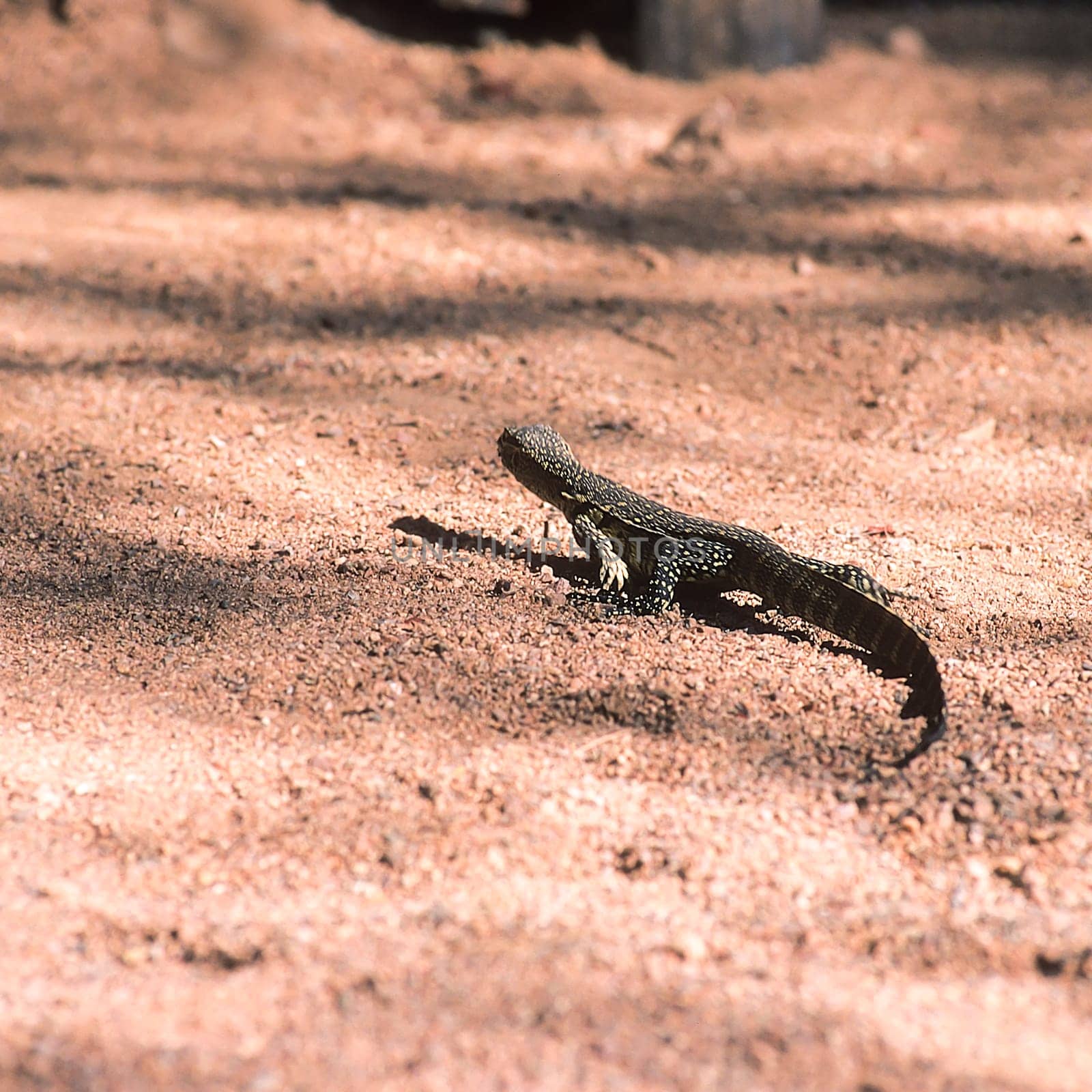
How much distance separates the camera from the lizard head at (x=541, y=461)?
5.11 metres

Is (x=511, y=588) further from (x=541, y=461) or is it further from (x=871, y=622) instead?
(x=871, y=622)

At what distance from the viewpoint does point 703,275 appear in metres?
7.79

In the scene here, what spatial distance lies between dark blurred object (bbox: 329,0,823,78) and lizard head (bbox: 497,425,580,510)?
6.51m

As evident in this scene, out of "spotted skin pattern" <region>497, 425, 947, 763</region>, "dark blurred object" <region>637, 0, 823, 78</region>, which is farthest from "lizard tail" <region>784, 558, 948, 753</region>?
"dark blurred object" <region>637, 0, 823, 78</region>

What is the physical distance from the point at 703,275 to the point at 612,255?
668mm

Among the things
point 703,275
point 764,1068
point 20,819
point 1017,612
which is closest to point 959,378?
point 703,275

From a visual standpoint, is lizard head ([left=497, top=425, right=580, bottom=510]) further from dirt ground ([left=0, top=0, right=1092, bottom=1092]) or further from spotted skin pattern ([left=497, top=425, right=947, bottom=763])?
→ dirt ground ([left=0, top=0, right=1092, bottom=1092])

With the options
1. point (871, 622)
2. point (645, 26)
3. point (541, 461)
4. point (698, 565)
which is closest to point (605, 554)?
point (698, 565)

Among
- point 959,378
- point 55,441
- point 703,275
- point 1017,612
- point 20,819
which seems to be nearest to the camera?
point 20,819

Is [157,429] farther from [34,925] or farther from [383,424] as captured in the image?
[34,925]

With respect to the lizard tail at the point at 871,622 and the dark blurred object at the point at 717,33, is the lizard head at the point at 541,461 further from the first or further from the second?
the dark blurred object at the point at 717,33

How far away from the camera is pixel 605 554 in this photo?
492 cm

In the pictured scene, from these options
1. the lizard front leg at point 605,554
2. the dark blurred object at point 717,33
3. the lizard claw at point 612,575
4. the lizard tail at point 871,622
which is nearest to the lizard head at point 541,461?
the lizard front leg at point 605,554

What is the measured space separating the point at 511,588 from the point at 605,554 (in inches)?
17.1
